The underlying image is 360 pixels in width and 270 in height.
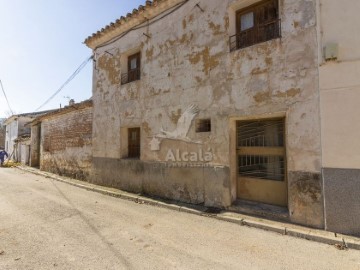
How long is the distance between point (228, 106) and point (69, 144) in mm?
8983

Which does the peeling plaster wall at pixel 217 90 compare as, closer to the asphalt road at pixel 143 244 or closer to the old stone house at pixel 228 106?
the old stone house at pixel 228 106

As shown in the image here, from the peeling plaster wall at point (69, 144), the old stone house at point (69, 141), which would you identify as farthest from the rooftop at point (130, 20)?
the peeling plaster wall at point (69, 144)

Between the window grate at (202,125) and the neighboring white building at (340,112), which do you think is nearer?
the neighboring white building at (340,112)

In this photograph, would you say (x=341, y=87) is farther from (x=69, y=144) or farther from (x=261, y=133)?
(x=69, y=144)

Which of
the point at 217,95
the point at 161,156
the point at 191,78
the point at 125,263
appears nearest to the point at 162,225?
the point at 125,263

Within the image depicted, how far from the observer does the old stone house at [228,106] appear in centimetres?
448

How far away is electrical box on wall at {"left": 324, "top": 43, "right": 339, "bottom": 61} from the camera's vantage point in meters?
4.21

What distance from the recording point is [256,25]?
5527 mm

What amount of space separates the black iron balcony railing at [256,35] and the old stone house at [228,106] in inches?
0.9

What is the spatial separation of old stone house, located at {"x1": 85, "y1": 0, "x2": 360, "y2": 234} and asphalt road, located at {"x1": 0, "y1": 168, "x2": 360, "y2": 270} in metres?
0.94

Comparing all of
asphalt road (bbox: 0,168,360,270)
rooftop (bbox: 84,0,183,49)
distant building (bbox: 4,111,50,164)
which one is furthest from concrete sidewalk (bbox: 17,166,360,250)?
distant building (bbox: 4,111,50,164)

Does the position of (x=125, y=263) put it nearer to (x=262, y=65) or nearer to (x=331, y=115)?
(x=331, y=115)

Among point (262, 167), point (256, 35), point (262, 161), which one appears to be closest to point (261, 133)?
point (262, 161)

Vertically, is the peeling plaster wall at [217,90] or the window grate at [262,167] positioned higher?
the peeling plaster wall at [217,90]
